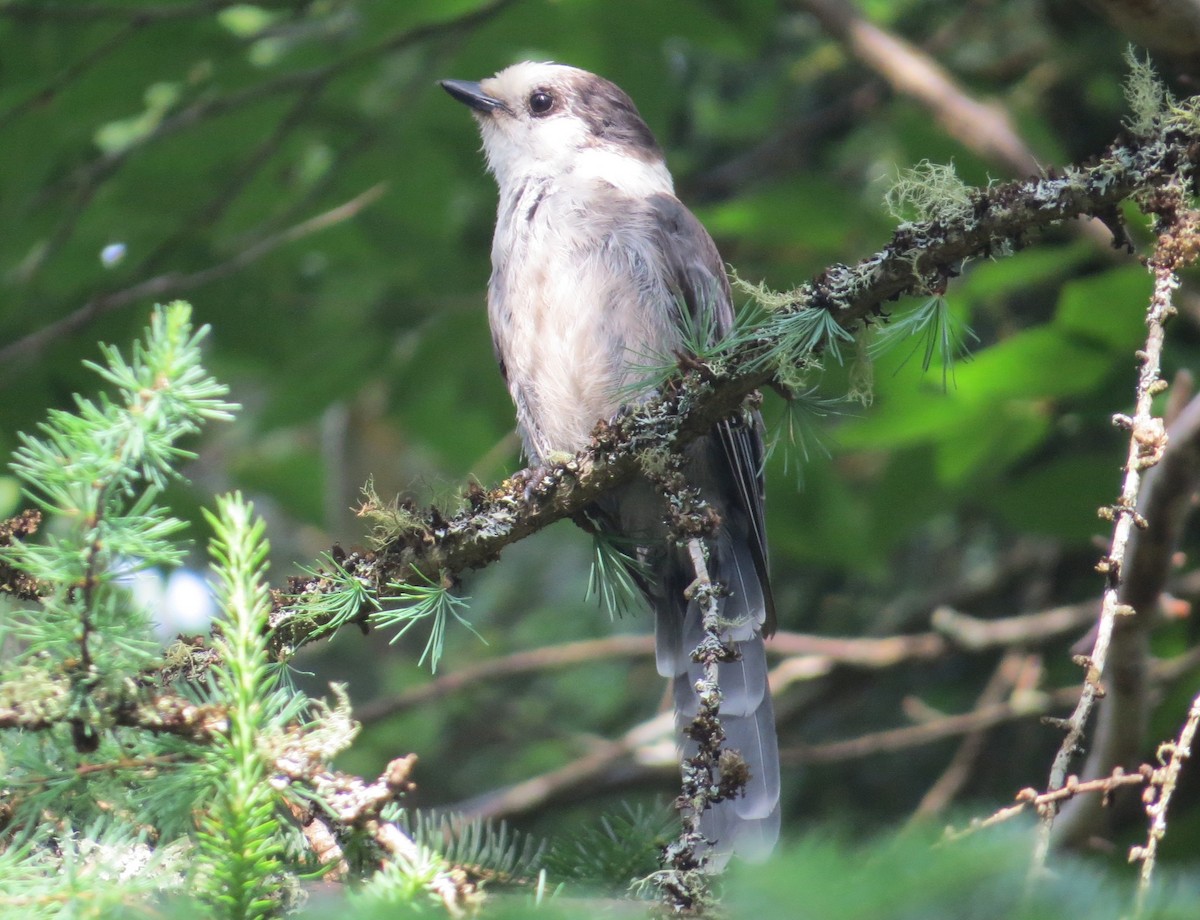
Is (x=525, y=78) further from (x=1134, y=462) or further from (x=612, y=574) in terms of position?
(x=1134, y=462)

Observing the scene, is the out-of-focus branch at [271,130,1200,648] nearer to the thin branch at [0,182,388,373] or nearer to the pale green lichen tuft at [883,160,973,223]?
the pale green lichen tuft at [883,160,973,223]

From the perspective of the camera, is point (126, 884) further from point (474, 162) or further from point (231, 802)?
point (474, 162)

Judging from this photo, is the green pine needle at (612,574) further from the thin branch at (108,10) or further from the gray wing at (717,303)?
the thin branch at (108,10)

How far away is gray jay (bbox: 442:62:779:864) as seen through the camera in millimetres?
3477

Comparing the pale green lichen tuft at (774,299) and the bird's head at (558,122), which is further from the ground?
the bird's head at (558,122)

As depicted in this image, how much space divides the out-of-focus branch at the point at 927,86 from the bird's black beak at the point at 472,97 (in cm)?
117

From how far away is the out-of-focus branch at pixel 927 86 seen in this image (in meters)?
4.07

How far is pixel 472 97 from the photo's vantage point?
14.1ft

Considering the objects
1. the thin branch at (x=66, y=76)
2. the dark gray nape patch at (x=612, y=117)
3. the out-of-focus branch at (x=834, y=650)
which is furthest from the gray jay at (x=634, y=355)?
the thin branch at (x=66, y=76)

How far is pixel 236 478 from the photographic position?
18.3ft

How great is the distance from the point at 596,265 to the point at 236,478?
105 inches

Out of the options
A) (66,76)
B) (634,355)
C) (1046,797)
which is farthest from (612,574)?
(66,76)

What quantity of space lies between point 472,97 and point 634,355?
1.41 m

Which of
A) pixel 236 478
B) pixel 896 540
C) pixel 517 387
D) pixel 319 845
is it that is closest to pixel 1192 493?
pixel 896 540
